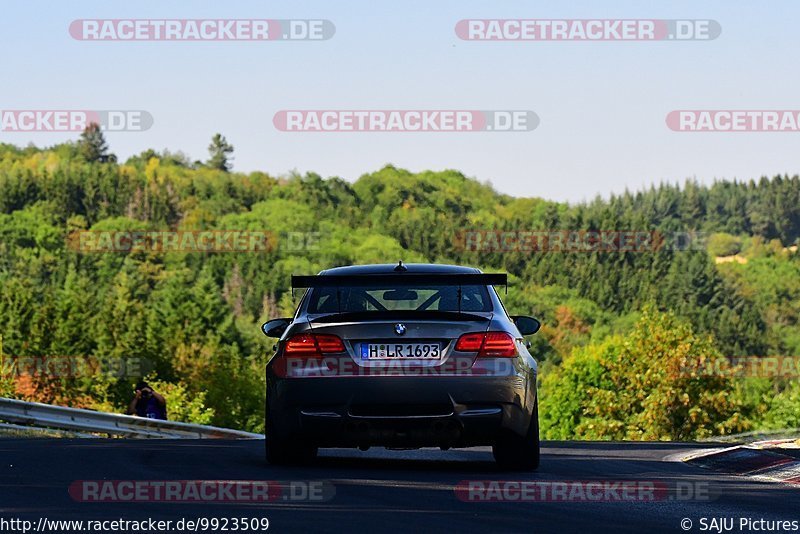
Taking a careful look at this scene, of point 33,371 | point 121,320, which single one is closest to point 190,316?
point 121,320

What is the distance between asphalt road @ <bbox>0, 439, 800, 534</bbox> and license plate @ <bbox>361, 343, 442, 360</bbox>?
2.90ft

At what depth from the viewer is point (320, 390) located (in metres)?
12.0

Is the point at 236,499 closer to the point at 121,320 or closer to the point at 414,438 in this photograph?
the point at 414,438

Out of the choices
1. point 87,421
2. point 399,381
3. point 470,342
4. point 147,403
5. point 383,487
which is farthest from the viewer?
point 147,403

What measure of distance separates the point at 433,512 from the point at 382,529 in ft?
3.20

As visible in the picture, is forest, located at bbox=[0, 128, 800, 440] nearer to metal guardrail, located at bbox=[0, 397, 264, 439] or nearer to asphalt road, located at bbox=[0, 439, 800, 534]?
metal guardrail, located at bbox=[0, 397, 264, 439]

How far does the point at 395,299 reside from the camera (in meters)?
12.8

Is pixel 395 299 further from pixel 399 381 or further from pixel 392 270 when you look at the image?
pixel 399 381

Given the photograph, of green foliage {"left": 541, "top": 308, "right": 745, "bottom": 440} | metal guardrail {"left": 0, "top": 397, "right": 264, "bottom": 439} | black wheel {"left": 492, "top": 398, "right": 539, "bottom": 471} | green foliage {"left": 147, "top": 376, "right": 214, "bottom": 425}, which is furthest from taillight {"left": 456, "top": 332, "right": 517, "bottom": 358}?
green foliage {"left": 147, "top": 376, "right": 214, "bottom": 425}

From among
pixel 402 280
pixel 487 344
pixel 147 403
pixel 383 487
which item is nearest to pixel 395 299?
pixel 402 280

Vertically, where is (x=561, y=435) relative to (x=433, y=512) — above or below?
below

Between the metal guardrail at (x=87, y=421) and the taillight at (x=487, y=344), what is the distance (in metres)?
11.0

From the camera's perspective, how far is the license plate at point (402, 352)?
12.0m

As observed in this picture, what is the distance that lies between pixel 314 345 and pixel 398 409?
80 centimetres
